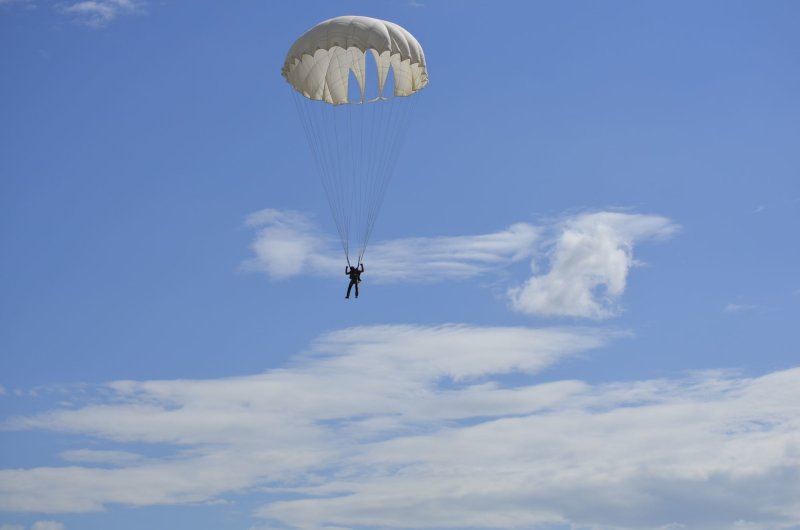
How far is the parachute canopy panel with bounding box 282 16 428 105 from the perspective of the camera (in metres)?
76.3

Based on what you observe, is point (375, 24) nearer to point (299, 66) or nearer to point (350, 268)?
point (299, 66)

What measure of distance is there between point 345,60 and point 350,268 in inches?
393

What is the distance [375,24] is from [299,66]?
14.7ft

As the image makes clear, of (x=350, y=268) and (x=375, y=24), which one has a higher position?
(x=375, y=24)

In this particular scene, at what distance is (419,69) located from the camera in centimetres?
7875

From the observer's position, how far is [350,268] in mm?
77812

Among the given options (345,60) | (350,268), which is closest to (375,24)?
(345,60)

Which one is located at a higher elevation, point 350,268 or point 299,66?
point 299,66

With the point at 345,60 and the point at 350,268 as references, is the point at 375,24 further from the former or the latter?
the point at 350,268

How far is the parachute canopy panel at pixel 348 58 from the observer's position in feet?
250

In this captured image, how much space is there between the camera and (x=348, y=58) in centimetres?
7819

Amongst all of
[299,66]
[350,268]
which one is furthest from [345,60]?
[350,268]

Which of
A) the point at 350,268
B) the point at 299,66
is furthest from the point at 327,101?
the point at 350,268

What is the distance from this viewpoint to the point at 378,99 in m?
78.6
